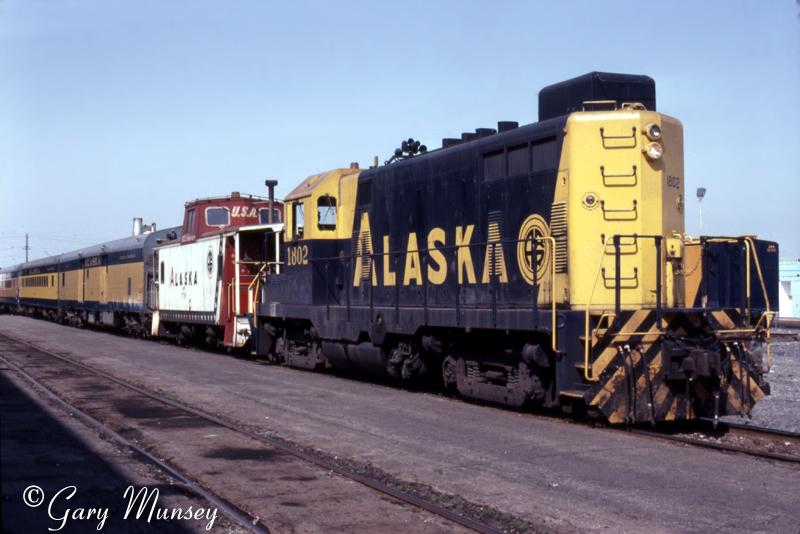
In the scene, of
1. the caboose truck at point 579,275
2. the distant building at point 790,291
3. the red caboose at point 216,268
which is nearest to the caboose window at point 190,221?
the red caboose at point 216,268

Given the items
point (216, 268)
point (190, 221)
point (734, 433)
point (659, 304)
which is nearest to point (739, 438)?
point (734, 433)

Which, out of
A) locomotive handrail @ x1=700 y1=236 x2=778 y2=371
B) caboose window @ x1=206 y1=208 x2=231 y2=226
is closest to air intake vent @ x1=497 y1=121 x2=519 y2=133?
locomotive handrail @ x1=700 y1=236 x2=778 y2=371

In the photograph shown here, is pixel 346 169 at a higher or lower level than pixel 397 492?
higher

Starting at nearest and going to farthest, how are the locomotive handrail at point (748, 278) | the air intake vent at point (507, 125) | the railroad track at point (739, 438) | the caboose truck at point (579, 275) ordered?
1. the railroad track at point (739, 438)
2. the caboose truck at point (579, 275)
3. the locomotive handrail at point (748, 278)
4. the air intake vent at point (507, 125)

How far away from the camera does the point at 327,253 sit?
16484 millimetres

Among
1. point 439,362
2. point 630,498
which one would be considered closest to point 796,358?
point 439,362

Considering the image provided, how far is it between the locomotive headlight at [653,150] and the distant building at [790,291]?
44.1 metres

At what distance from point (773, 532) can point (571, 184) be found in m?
5.60

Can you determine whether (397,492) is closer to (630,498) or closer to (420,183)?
(630,498)

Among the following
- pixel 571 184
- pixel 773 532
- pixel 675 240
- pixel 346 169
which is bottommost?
pixel 773 532

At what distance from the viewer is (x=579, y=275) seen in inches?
426

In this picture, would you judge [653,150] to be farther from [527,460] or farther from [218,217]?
[218,217]

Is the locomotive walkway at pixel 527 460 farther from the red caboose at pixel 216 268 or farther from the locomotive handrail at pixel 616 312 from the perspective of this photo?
the red caboose at pixel 216 268

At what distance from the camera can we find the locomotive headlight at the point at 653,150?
35.5ft
